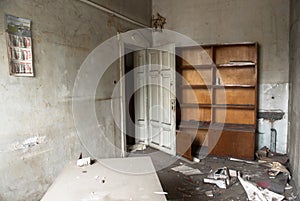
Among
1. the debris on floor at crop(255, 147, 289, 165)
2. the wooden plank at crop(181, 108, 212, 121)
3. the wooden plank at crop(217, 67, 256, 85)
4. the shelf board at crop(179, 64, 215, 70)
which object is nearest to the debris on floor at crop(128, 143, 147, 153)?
the wooden plank at crop(181, 108, 212, 121)

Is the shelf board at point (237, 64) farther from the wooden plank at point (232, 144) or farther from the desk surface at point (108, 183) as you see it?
the desk surface at point (108, 183)

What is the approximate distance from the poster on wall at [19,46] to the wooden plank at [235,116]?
12.4ft

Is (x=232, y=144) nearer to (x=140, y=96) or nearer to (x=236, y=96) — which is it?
(x=236, y=96)

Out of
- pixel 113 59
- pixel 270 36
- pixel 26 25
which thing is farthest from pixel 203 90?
pixel 26 25

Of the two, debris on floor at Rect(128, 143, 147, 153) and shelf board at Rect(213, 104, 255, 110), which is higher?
shelf board at Rect(213, 104, 255, 110)

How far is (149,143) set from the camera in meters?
5.38

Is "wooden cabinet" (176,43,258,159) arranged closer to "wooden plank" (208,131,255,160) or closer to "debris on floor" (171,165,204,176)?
"wooden plank" (208,131,255,160)

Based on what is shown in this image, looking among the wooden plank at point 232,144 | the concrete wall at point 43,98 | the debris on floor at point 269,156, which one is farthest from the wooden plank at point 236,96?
the concrete wall at point 43,98

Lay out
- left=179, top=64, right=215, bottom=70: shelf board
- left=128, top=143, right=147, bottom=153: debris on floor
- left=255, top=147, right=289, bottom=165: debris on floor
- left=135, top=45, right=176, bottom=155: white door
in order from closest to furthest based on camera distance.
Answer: left=255, top=147, right=289, bottom=165: debris on floor, left=135, top=45, right=176, bottom=155: white door, left=179, top=64, right=215, bottom=70: shelf board, left=128, top=143, right=147, bottom=153: debris on floor

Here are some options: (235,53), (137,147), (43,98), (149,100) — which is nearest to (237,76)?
(235,53)

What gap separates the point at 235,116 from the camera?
4.87 meters

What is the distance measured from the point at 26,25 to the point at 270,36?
434 centimetres

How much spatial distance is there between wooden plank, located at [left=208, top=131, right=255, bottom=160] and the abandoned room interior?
0.06 ft

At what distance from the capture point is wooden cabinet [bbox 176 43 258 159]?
4.50m
